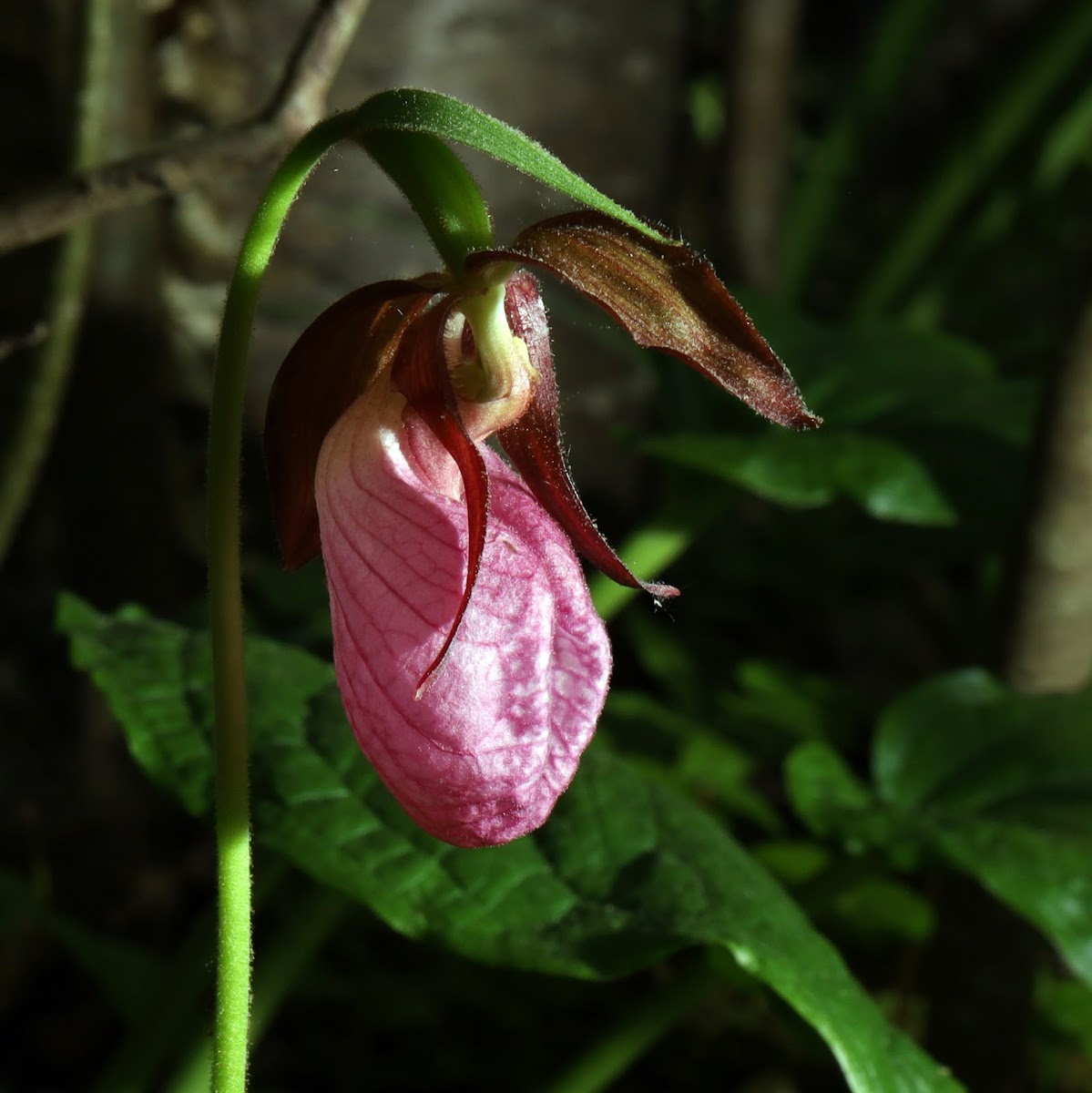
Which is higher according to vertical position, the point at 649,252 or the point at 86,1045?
the point at 649,252

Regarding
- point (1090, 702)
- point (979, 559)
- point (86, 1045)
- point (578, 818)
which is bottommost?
point (86, 1045)

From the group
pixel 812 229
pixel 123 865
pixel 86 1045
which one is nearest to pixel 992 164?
pixel 812 229

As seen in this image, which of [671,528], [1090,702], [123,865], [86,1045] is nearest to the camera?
[1090,702]

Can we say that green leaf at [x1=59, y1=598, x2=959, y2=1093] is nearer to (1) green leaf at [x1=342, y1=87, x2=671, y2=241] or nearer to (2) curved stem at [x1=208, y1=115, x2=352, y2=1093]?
(2) curved stem at [x1=208, y1=115, x2=352, y2=1093]

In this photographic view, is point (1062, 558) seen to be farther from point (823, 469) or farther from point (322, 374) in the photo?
point (322, 374)

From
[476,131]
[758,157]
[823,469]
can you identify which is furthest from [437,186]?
[758,157]

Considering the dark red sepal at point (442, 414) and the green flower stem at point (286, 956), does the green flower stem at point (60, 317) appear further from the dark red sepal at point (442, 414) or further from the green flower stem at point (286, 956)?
the dark red sepal at point (442, 414)

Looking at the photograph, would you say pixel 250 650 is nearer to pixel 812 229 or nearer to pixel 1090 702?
pixel 1090 702

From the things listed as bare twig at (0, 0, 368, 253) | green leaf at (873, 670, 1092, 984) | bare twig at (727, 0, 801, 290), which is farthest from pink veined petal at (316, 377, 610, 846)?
bare twig at (727, 0, 801, 290)
